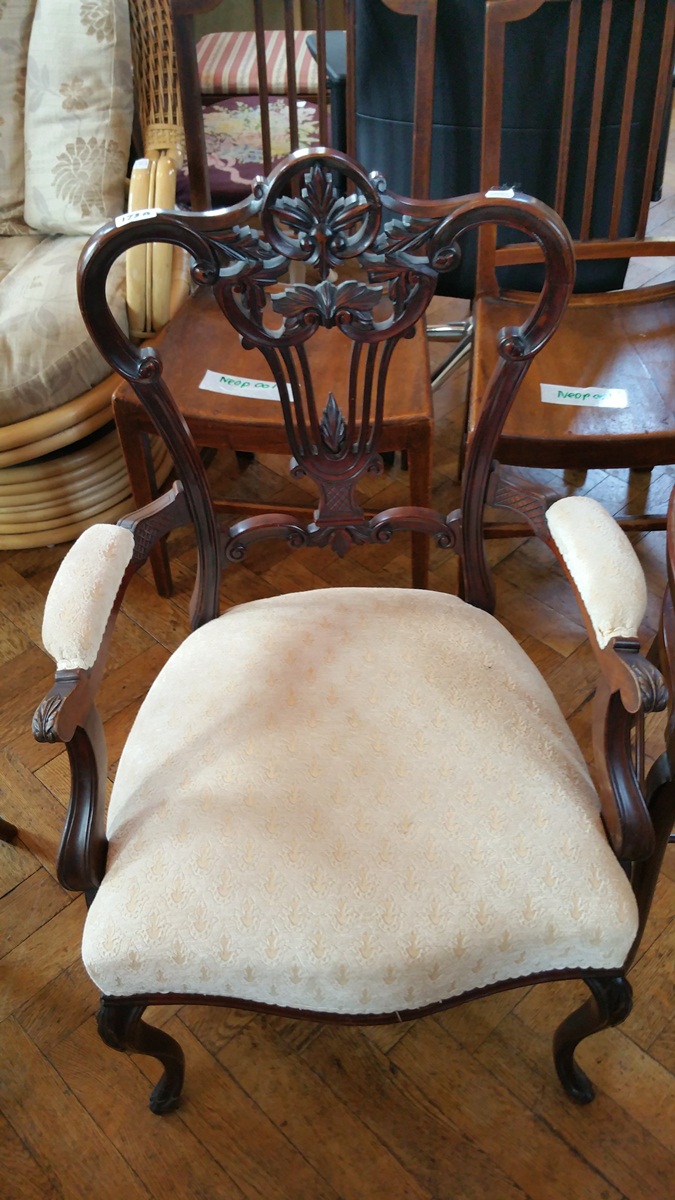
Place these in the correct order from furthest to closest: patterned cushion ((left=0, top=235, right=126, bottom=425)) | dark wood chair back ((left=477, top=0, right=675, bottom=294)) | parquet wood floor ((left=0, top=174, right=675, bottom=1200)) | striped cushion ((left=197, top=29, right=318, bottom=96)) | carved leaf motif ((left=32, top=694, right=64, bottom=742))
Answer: striped cushion ((left=197, top=29, right=318, bottom=96)) → patterned cushion ((left=0, top=235, right=126, bottom=425)) → dark wood chair back ((left=477, top=0, right=675, bottom=294)) → parquet wood floor ((left=0, top=174, right=675, bottom=1200)) → carved leaf motif ((left=32, top=694, right=64, bottom=742))

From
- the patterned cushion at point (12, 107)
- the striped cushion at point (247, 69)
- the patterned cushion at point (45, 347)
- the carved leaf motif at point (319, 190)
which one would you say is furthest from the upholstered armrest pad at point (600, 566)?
the striped cushion at point (247, 69)

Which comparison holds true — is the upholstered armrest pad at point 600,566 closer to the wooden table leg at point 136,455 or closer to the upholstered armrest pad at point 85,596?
the upholstered armrest pad at point 85,596

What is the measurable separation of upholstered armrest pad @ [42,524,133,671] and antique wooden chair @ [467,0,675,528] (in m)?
0.60

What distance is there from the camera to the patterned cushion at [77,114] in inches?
61.7

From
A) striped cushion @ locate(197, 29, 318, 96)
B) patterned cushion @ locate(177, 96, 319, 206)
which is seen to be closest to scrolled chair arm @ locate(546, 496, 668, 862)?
patterned cushion @ locate(177, 96, 319, 206)

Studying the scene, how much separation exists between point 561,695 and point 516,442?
43 centimetres

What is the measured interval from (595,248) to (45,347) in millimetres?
893

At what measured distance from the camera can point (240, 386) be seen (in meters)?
1.31

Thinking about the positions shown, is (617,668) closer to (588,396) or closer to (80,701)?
(80,701)

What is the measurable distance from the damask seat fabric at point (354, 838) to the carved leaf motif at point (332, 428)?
215 millimetres

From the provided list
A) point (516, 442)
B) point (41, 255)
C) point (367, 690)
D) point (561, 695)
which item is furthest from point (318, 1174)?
point (41, 255)

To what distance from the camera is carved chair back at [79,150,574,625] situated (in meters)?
0.75

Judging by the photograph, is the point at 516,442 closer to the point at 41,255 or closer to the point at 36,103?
the point at 41,255

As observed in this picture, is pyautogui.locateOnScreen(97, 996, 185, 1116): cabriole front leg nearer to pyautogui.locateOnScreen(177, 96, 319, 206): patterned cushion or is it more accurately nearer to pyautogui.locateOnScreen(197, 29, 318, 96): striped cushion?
pyautogui.locateOnScreen(177, 96, 319, 206): patterned cushion
